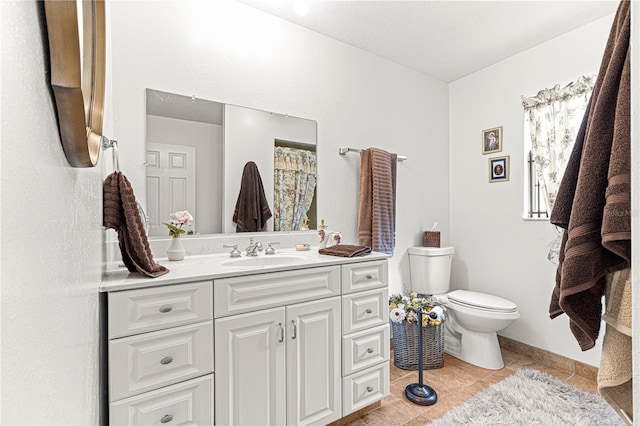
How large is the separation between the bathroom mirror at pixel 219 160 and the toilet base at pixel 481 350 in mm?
1541

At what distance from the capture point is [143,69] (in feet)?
5.74

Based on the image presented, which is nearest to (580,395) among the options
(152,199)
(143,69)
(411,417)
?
(411,417)

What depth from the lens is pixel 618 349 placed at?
0.62 m

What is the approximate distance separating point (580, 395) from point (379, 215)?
1695 millimetres

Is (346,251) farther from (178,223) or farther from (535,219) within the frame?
(535,219)

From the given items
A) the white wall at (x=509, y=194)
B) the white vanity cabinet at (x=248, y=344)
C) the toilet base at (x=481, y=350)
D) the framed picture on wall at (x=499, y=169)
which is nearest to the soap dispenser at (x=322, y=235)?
the white vanity cabinet at (x=248, y=344)

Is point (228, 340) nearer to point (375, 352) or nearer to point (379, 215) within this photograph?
point (375, 352)

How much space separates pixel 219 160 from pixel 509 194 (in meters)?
2.34

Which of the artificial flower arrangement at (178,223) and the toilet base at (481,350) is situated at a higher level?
the artificial flower arrangement at (178,223)

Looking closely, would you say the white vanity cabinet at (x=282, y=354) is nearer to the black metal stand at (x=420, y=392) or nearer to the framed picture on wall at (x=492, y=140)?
the black metal stand at (x=420, y=392)

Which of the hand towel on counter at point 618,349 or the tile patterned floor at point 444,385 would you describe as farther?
the tile patterned floor at point 444,385

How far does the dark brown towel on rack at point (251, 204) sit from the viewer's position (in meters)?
2.06

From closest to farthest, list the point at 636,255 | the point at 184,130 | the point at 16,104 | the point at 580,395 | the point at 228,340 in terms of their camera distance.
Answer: the point at 16,104, the point at 636,255, the point at 228,340, the point at 184,130, the point at 580,395

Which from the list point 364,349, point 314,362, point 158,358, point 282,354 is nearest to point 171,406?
point 158,358
